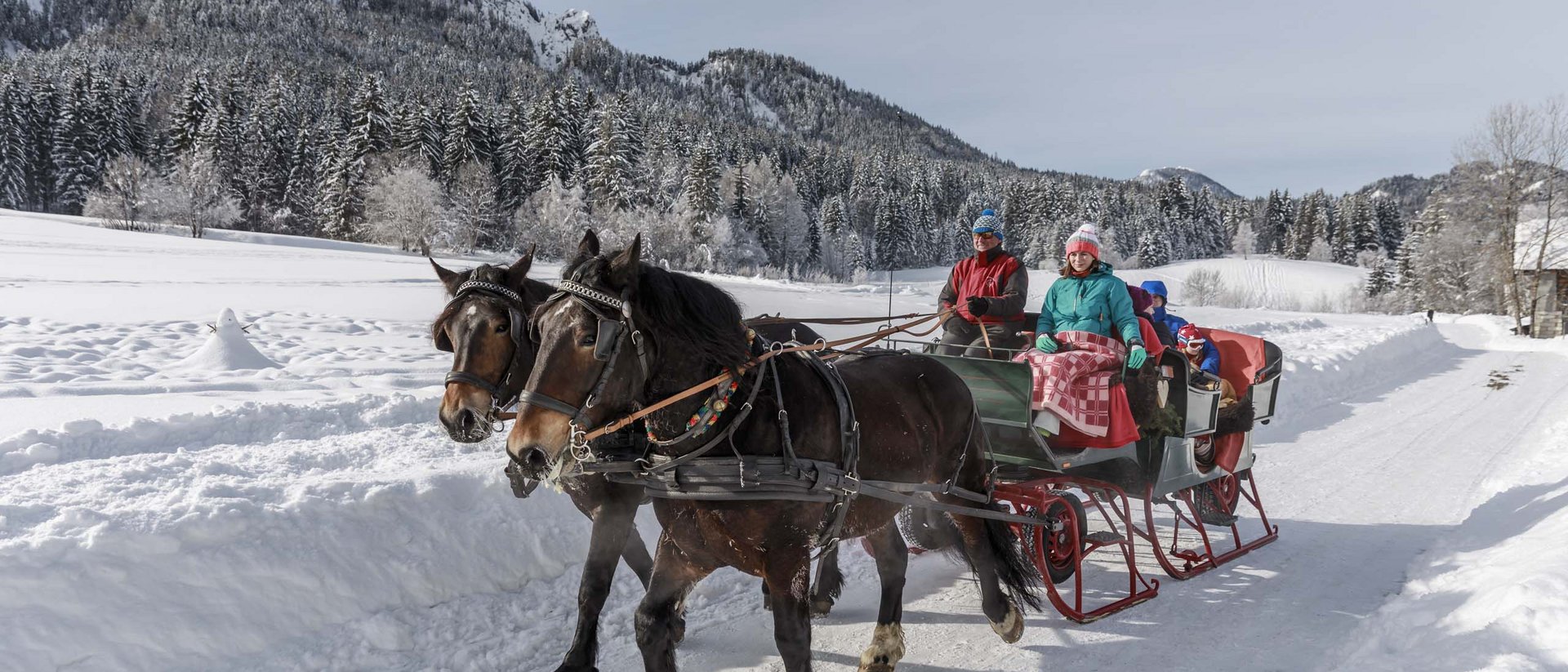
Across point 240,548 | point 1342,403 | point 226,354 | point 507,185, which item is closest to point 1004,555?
point 240,548

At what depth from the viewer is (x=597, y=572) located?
3670 mm

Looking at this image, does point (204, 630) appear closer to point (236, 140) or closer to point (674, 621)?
point (674, 621)

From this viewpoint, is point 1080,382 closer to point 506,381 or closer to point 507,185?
point 506,381

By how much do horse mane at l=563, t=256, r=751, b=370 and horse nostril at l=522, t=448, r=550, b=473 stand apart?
20.2 inches

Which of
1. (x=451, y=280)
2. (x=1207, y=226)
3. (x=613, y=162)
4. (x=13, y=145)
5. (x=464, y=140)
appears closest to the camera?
(x=451, y=280)

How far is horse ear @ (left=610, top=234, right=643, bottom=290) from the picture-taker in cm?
252

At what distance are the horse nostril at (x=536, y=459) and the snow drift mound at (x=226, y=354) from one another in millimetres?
8214

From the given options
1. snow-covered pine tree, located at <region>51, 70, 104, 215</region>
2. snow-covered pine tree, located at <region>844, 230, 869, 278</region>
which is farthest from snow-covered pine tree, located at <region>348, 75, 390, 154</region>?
snow-covered pine tree, located at <region>844, 230, 869, 278</region>

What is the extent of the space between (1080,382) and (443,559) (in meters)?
3.80

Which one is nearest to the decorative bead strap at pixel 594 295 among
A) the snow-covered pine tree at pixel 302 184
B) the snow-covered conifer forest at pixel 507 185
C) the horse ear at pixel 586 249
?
the horse ear at pixel 586 249

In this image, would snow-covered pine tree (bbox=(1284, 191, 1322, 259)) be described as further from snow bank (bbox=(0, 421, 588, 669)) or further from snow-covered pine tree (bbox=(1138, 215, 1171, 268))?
snow bank (bbox=(0, 421, 588, 669))

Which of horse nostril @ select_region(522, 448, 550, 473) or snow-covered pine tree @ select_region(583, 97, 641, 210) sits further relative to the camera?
snow-covered pine tree @ select_region(583, 97, 641, 210)

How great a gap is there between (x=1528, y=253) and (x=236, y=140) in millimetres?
63837

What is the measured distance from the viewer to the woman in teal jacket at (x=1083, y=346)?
4.61 meters
